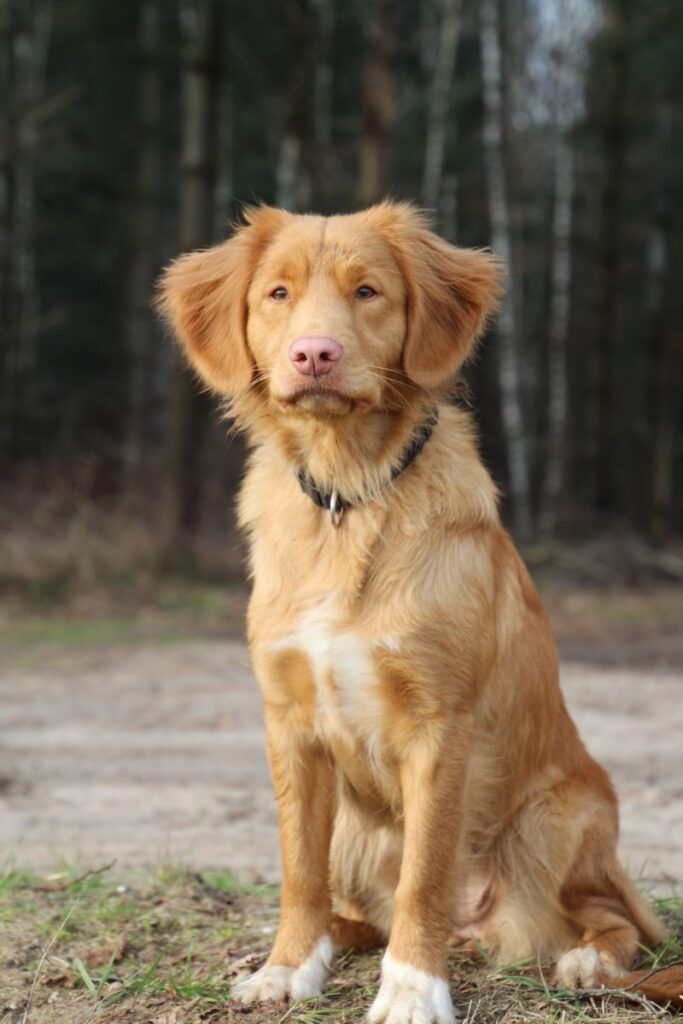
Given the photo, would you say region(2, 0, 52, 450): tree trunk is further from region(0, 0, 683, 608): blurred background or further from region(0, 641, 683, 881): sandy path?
region(0, 641, 683, 881): sandy path

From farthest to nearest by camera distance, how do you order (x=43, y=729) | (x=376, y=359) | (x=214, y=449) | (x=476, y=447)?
(x=214, y=449), (x=43, y=729), (x=476, y=447), (x=376, y=359)

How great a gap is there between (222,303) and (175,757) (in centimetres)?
357

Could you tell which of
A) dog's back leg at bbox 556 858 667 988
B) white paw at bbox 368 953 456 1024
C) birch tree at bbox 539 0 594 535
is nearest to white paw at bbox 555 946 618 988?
dog's back leg at bbox 556 858 667 988

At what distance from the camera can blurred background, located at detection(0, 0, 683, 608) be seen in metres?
13.0

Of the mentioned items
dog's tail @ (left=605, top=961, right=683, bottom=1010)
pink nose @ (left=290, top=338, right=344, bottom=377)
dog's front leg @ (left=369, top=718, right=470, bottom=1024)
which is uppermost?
pink nose @ (left=290, top=338, right=344, bottom=377)

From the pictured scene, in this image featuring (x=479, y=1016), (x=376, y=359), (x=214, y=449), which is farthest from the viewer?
(x=214, y=449)

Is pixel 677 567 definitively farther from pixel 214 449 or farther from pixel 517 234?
pixel 517 234

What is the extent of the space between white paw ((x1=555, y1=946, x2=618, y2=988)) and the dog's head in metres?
1.60

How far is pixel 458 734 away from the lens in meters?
3.04

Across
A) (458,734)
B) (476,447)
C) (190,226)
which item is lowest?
(458,734)

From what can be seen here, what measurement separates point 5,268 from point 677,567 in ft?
53.4

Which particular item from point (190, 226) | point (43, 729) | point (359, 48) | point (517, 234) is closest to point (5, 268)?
point (359, 48)

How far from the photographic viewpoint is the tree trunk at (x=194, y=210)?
42.0ft

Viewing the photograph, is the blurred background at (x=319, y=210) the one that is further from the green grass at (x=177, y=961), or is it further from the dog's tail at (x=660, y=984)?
the dog's tail at (x=660, y=984)
